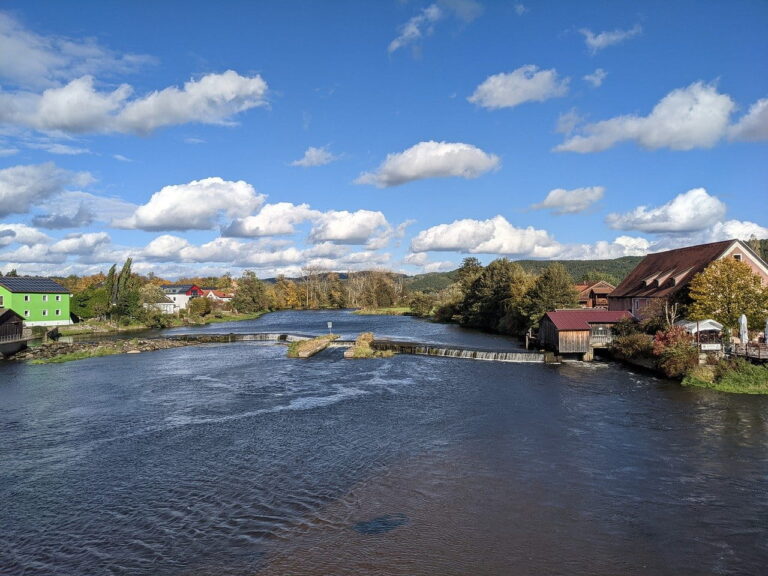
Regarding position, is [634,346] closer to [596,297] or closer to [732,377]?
[732,377]

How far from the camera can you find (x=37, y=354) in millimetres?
44656

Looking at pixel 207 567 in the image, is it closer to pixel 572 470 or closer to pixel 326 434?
pixel 326 434

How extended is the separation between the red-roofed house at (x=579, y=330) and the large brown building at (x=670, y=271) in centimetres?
302

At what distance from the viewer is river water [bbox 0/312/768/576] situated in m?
11.9

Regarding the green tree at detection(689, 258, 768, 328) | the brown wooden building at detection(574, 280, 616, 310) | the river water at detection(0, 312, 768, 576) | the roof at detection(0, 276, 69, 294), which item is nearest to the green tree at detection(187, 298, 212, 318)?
the roof at detection(0, 276, 69, 294)

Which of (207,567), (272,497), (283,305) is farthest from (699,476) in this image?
(283,305)

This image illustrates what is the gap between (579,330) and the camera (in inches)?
1571

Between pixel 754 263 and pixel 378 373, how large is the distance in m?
29.7

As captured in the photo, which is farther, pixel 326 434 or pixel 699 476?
pixel 326 434

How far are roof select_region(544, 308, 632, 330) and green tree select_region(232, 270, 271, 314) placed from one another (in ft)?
263

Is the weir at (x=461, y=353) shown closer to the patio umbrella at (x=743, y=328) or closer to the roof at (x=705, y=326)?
the roof at (x=705, y=326)

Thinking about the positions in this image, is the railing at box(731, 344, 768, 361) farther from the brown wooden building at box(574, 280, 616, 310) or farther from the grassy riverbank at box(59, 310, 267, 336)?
the grassy riverbank at box(59, 310, 267, 336)

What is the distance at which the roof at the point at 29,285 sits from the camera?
58.7 m

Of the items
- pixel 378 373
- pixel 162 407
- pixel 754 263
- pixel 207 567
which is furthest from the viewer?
pixel 754 263
